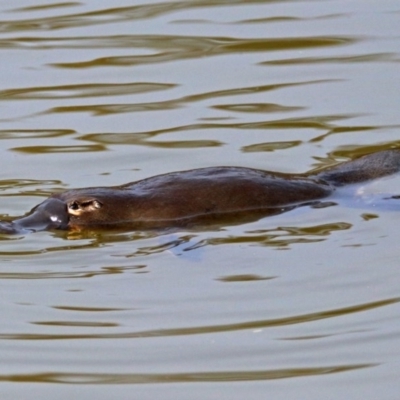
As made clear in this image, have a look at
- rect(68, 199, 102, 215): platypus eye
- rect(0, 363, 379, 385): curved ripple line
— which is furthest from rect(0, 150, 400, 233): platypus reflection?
rect(0, 363, 379, 385): curved ripple line

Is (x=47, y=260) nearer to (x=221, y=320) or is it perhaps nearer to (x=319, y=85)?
(x=221, y=320)

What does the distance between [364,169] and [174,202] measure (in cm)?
121

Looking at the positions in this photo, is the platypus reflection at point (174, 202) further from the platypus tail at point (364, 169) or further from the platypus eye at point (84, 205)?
the platypus tail at point (364, 169)

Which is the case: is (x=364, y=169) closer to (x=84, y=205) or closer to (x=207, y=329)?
(x=84, y=205)

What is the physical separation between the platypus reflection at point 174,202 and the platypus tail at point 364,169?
272 mm

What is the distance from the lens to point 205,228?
22.3 feet

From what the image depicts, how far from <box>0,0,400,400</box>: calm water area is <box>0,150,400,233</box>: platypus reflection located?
11 cm

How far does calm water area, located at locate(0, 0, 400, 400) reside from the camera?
5105 mm

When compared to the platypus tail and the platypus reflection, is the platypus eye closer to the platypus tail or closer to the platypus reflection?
the platypus reflection

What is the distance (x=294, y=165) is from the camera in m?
7.83

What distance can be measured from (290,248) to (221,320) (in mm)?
1038

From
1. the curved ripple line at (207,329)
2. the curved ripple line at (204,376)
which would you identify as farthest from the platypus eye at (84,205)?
the curved ripple line at (204,376)

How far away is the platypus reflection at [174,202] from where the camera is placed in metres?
6.85

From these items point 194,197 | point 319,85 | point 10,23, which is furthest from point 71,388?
point 10,23
